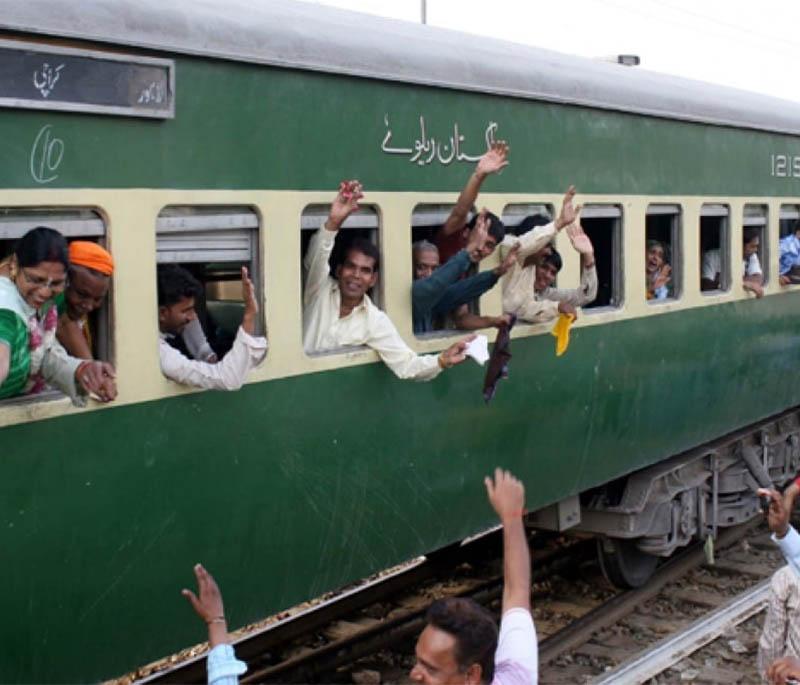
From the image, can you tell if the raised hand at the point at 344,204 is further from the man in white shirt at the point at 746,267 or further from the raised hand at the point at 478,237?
the man in white shirt at the point at 746,267

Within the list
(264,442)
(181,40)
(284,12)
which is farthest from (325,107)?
(264,442)

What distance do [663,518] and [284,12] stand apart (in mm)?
4669

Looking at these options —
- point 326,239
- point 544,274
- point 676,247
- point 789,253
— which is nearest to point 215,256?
point 326,239

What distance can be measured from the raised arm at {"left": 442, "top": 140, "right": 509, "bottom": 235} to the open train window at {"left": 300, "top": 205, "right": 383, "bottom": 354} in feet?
1.44

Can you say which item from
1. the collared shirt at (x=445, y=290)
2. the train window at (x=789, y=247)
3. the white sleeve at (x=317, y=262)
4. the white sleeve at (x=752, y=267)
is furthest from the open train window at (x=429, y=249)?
the train window at (x=789, y=247)

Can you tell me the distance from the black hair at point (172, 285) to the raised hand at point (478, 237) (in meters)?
1.57

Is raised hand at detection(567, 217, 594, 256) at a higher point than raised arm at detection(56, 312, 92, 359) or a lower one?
higher

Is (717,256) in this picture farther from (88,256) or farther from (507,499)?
(507,499)

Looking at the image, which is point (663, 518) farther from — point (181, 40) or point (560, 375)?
point (181, 40)

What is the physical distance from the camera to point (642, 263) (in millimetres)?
7938

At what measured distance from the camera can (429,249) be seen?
6.12 m

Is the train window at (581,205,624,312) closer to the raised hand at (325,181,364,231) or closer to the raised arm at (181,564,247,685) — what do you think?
the raised hand at (325,181,364,231)

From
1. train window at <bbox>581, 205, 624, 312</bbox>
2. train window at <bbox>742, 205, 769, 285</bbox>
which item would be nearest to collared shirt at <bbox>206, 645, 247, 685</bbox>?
train window at <bbox>581, 205, 624, 312</bbox>

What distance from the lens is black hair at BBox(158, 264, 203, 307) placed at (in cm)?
481
